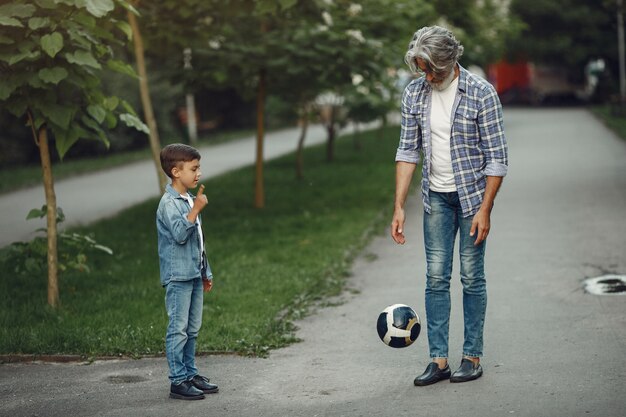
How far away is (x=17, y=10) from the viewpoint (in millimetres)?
7398

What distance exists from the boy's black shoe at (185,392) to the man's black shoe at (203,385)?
0.09 m

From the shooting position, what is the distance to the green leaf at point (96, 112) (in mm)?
7961

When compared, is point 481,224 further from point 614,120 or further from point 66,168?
point 614,120

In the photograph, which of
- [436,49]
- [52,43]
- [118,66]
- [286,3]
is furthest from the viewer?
[286,3]

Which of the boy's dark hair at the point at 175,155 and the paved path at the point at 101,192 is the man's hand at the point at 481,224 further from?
the paved path at the point at 101,192

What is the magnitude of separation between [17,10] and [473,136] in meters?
3.61

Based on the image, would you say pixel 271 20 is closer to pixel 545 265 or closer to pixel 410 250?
pixel 410 250

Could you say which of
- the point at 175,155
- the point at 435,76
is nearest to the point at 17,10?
the point at 175,155

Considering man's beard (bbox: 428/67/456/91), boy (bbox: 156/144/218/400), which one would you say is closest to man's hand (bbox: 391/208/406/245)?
man's beard (bbox: 428/67/456/91)

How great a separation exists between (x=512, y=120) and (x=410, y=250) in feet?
93.1

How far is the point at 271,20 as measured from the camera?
1341cm

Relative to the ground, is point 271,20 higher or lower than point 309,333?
higher

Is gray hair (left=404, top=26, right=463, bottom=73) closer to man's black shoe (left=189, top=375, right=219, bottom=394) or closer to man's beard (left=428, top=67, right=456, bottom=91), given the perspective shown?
man's beard (left=428, top=67, right=456, bottom=91)

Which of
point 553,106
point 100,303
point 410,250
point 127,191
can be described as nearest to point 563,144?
point 127,191
